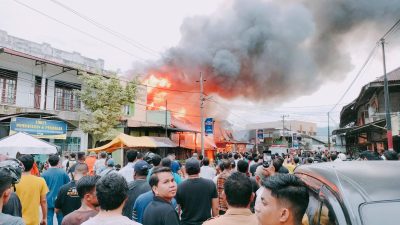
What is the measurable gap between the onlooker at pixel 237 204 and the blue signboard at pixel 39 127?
15839 millimetres

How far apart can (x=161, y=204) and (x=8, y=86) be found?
18.4m

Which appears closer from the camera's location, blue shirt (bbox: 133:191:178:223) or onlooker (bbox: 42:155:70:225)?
blue shirt (bbox: 133:191:178:223)

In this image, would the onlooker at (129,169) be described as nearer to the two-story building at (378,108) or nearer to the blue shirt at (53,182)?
the blue shirt at (53,182)

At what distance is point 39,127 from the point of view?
54.4ft

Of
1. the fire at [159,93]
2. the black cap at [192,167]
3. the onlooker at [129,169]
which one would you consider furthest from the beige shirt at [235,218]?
the fire at [159,93]

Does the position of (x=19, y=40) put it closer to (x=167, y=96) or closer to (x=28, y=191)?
(x=167, y=96)

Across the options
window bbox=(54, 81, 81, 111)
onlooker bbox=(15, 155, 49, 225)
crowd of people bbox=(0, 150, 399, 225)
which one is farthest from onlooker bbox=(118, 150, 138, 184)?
window bbox=(54, 81, 81, 111)

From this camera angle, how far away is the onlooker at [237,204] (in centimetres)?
240

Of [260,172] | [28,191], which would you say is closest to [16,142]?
[28,191]

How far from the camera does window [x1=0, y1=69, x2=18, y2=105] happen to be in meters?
17.8

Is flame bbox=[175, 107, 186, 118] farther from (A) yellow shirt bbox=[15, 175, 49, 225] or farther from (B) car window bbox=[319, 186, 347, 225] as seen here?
(B) car window bbox=[319, 186, 347, 225]

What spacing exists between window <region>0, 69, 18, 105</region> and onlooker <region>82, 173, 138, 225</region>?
18393 millimetres

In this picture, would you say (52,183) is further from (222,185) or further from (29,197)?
(222,185)

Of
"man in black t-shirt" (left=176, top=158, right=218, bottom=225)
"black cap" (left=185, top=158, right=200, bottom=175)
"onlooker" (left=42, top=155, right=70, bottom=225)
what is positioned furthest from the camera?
"onlooker" (left=42, top=155, right=70, bottom=225)
